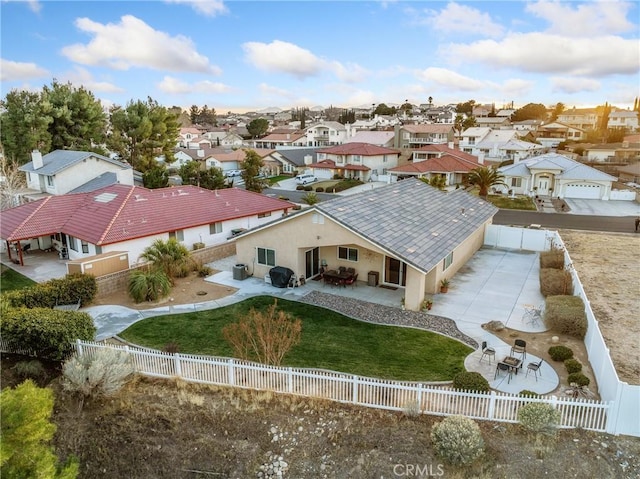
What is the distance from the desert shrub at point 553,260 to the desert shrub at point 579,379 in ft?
41.2

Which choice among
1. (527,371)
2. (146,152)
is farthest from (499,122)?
(527,371)

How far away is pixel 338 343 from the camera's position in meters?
17.2

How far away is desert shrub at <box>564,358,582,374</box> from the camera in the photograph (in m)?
14.3

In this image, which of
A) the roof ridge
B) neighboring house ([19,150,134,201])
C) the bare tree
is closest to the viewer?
the bare tree

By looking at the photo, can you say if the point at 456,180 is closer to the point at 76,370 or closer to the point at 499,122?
the point at 76,370

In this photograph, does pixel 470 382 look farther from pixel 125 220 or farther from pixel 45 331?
pixel 125 220

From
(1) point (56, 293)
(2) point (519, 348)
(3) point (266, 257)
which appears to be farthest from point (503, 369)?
(1) point (56, 293)

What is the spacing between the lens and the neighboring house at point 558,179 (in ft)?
167

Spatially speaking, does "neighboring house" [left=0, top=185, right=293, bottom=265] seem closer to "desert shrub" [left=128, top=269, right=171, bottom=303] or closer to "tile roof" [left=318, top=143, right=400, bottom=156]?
"desert shrub" [left=128, top=269, right=171, bottom=303]

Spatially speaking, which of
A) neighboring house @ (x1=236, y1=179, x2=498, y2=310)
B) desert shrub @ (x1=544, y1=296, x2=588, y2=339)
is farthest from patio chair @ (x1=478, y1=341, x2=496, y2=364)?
neighboring house @ (x1=236, y1=179, x2=498, y2=310)

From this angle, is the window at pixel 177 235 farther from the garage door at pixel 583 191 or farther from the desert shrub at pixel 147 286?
the garage door at pixel 583 191

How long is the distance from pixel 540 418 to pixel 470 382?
78.8 inches

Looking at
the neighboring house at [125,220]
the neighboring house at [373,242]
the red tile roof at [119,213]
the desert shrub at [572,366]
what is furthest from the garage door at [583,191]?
the desert shrub at [572,366]

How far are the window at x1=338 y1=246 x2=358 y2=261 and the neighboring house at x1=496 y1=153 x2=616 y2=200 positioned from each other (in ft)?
121
